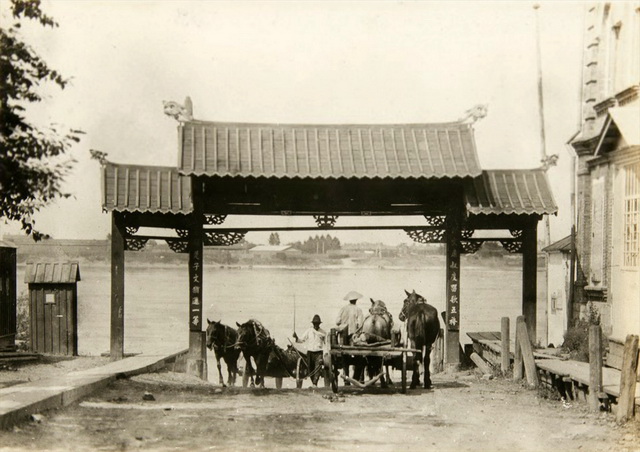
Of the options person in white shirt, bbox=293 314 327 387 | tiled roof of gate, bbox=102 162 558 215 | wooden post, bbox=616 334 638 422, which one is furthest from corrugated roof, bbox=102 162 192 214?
wooden post, bbox=616 334 638 422

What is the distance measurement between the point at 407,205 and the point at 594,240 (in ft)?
13.5

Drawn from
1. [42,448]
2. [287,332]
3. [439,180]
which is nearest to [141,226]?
[439,180]

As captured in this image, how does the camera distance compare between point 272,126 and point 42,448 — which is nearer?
point 42,448

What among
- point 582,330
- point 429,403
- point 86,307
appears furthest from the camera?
point 86,307

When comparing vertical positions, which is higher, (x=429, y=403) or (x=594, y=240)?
(x=594, y=240)

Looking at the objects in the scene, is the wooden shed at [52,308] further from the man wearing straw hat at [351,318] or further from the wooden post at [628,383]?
the wooden post at [628,383]

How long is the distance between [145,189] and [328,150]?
12.7 ft

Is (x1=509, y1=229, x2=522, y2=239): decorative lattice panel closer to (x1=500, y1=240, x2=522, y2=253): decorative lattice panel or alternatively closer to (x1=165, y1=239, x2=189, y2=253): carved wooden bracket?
(x1=500, y1=240, x2=522, y2=253): decorative lattice panel

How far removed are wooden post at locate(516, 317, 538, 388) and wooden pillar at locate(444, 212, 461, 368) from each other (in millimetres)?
2447

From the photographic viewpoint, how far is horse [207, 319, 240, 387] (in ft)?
49.6

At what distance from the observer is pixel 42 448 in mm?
8141

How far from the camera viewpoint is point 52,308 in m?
18.9

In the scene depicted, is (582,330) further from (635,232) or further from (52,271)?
(52,271)

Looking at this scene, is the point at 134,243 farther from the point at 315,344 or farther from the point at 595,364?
the point at 595,364
